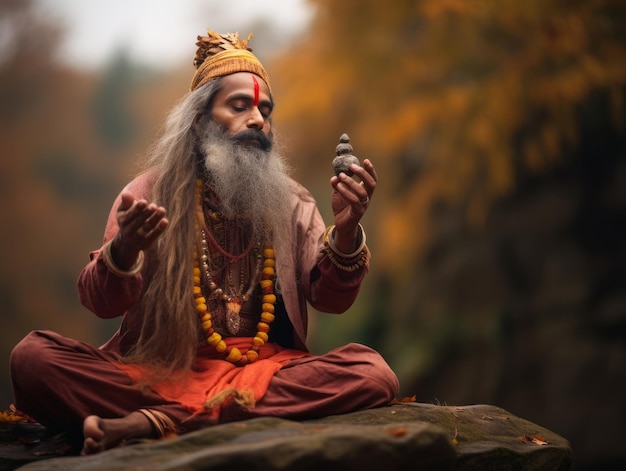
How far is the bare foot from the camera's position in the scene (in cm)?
315

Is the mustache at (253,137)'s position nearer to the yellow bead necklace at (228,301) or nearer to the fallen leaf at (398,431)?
the yellow bead necklace at (228,301)

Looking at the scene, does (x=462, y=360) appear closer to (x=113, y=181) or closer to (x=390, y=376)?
(x=113, y=181)

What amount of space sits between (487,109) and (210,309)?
13.8 ft

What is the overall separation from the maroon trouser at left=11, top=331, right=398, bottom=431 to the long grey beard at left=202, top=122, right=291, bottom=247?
25.3 inches

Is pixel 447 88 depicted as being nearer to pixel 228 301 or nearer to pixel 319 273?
pixel 319 273

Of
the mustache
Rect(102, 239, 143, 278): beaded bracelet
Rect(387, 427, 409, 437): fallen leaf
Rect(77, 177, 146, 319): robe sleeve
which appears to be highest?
the mustache

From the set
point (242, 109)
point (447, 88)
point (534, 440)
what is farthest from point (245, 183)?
point (447, 88)

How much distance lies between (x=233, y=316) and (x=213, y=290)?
13 centimetres

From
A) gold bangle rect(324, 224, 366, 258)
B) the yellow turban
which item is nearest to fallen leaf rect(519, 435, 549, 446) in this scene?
gold bangle rect(324, 224, 366, 258)

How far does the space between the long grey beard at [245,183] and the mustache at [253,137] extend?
2 cm

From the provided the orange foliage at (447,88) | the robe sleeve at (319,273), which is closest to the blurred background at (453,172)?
the orange foliage at (447,88)

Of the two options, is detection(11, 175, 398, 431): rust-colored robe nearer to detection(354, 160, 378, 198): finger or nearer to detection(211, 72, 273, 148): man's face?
detection(354, 160, 378, 198): finger

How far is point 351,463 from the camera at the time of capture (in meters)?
2.81

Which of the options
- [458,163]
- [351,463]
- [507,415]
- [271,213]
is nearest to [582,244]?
[458,163]
